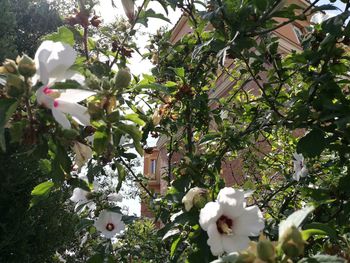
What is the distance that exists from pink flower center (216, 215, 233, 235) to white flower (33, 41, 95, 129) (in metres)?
0.47

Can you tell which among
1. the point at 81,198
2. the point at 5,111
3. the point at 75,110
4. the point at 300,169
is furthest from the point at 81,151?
the point at 300,169

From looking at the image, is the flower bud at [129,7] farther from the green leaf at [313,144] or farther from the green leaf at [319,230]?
the green leaf at [319,230]

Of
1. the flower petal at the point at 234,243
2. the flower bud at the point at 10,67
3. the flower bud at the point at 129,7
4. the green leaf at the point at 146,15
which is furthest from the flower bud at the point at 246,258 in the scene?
the green leaf at the point at 146,15

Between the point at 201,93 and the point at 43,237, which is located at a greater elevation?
the point at 43,237

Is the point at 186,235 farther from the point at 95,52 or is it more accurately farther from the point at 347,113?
the point at 95,52

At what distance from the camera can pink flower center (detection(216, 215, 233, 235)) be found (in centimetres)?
107

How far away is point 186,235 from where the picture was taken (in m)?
1.44

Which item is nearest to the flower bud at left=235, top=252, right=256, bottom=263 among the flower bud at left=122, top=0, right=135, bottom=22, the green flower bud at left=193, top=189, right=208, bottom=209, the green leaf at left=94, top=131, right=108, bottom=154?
the green flower bud at left=193, top=189, right=208, bottom=209

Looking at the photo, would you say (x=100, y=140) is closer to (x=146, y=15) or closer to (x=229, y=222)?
(x=229, y=222)

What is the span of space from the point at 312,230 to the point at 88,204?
135 cm

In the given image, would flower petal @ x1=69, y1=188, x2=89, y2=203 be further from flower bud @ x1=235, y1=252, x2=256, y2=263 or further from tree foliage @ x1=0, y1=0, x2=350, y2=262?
flower bud @ x1=235, y1=252, x2=256, y2=263

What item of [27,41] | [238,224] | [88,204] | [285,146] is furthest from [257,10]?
[27,41]

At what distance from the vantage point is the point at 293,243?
774mm

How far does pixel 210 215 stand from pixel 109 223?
1.05 meters
